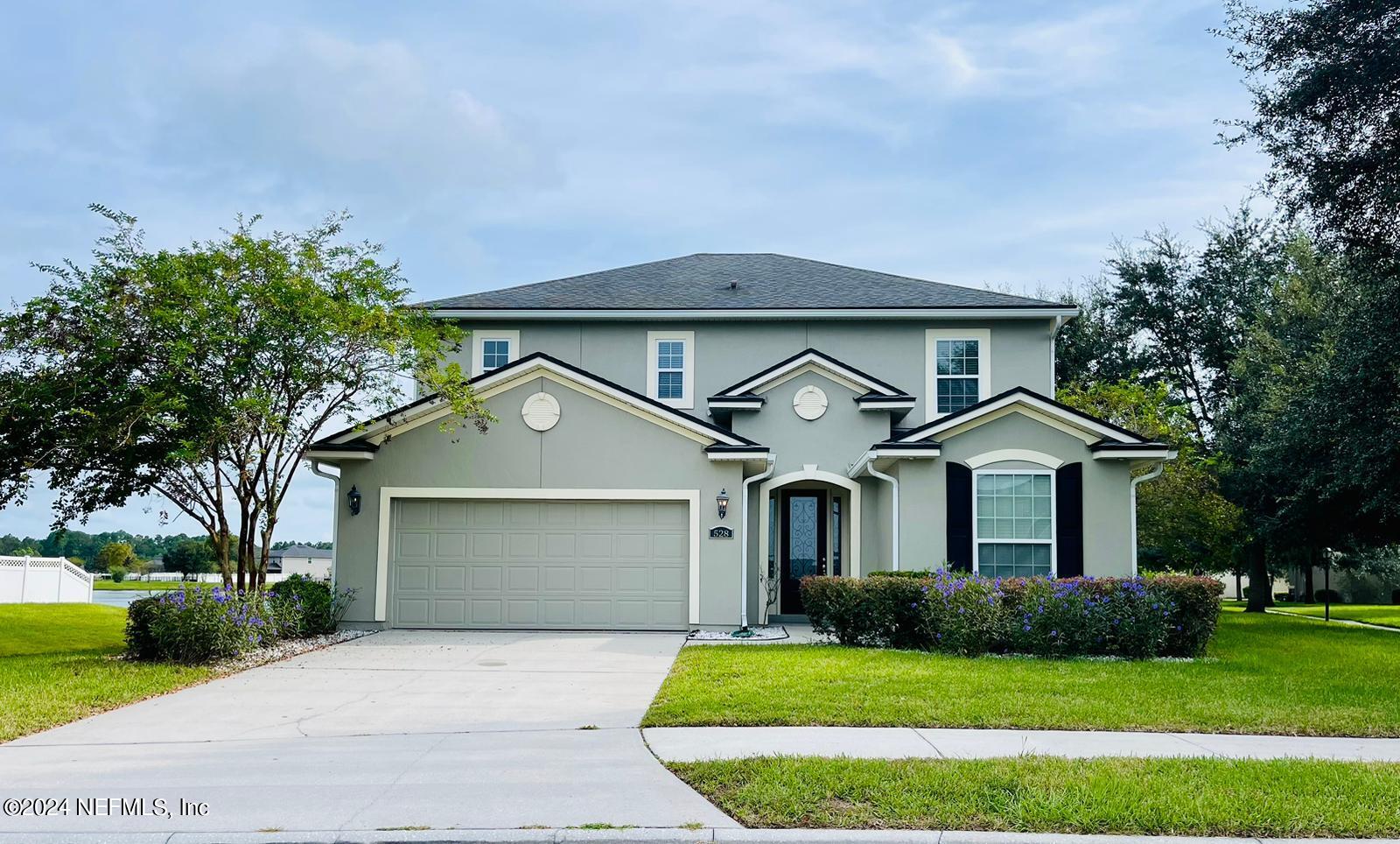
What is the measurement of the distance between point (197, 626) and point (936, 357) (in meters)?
13.6

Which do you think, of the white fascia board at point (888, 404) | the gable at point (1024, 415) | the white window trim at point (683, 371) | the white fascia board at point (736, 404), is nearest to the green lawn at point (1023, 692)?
the gable at point (1024, 415)

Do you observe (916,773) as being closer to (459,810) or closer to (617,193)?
(459,810)

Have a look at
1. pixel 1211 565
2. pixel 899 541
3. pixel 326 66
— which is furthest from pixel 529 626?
pixel 1211 565

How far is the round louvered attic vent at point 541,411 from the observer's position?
17172 millimetres

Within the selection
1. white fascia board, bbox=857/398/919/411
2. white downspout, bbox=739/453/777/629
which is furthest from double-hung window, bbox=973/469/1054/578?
white downspout, bbox=739/453/777/629

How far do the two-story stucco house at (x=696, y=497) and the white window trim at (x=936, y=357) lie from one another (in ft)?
4.37

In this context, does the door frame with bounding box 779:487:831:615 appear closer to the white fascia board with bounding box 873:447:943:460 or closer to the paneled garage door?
the paneled garage door

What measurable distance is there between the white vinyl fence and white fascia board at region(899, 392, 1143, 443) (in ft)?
79.1

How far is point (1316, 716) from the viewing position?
9156mm

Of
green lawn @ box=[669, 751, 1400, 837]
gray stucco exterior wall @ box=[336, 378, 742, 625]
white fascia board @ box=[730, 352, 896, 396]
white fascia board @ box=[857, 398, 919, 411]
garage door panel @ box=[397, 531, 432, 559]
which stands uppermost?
white fascia board @ box=[730, 352, 896, 396]

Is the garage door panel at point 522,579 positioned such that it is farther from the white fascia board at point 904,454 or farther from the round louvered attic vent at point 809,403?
the white fascia board at point 904,454

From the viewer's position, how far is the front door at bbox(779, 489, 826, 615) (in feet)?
63.3

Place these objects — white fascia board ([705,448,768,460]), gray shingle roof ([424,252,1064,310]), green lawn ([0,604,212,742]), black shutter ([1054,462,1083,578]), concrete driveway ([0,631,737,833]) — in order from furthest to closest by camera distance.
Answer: gray shingle roof ([424,252,1064,310])
white fascia board ([705,448,768,460])
black shutter ([1054,462,1083,578])
green lawn ([0,604,212,742])
concrete driveway ([0,631,737,833])

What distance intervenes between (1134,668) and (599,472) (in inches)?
337
